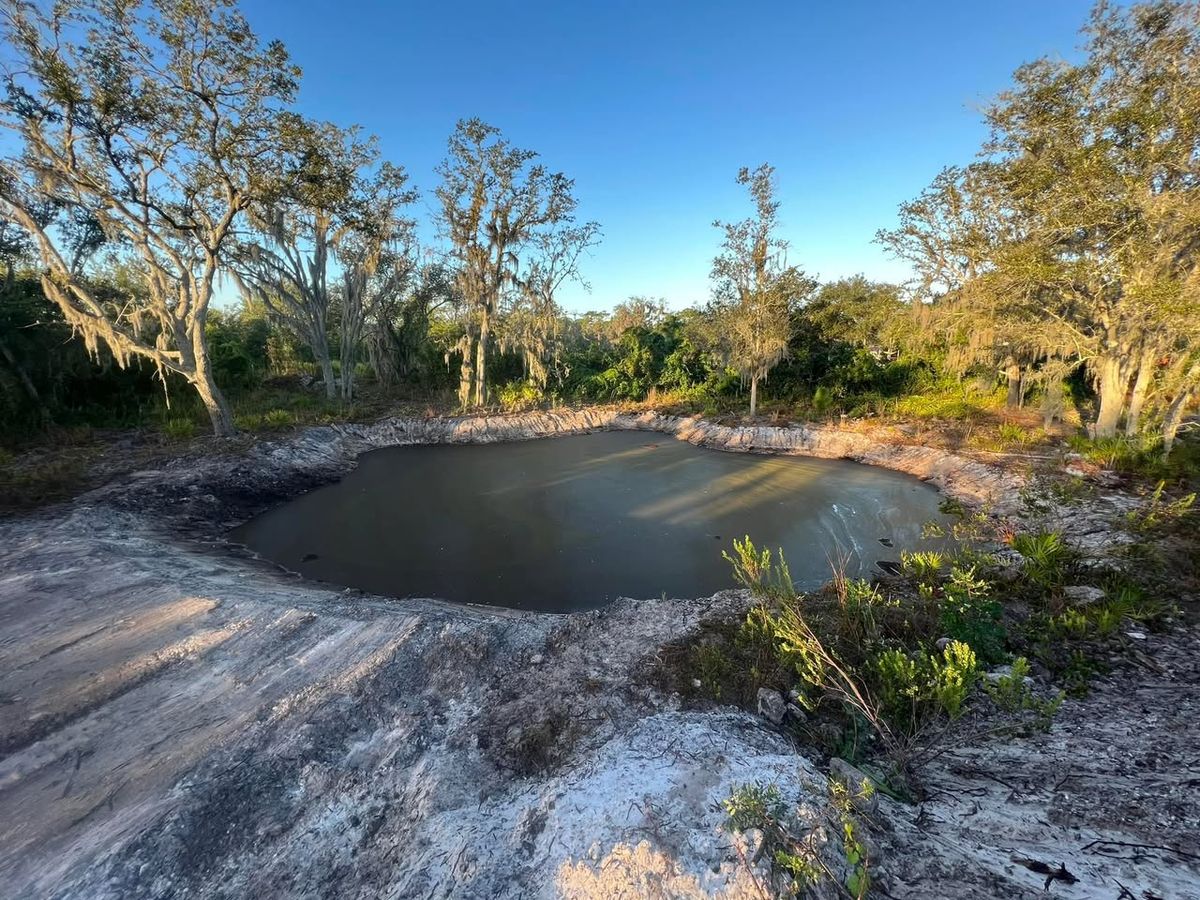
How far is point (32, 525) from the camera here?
23.5ft

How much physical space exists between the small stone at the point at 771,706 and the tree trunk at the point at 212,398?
14.6m

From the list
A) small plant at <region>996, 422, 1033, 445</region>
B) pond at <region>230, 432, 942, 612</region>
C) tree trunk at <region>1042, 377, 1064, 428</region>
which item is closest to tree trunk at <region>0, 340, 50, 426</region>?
pond at <region>230, 432, 942, 612</region>

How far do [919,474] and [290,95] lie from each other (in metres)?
17.4

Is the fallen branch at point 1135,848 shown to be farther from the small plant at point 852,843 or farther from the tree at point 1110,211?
the tree at point 1110,211

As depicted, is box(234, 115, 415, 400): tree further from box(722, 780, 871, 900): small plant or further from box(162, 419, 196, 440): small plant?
box(722, 780, 871, 900): small plant

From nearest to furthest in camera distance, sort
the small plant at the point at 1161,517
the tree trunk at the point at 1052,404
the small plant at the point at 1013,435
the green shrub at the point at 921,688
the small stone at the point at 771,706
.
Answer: the green shrub at the point at 921,688, the small stone at the point at 771,706, the small plant at the point at 1161,517, the small plant at the point at 1013,435, the tree trunk at the point at 1052,404

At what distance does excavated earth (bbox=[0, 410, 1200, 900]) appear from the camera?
7.39 ft

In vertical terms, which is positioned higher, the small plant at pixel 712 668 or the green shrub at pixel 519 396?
the green shrub at pixel 519 396

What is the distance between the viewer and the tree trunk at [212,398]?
1204cm

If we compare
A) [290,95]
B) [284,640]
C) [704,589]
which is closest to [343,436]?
[290,95]

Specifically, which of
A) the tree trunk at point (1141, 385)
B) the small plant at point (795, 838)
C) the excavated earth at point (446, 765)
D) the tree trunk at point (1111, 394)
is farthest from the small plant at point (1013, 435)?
the small plant at point (795, 838)

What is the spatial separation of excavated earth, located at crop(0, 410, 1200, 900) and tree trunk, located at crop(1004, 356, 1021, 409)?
1371 centimetres

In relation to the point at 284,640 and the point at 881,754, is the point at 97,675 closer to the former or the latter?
the point at 284,640

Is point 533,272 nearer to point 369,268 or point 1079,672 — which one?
point 369,268
